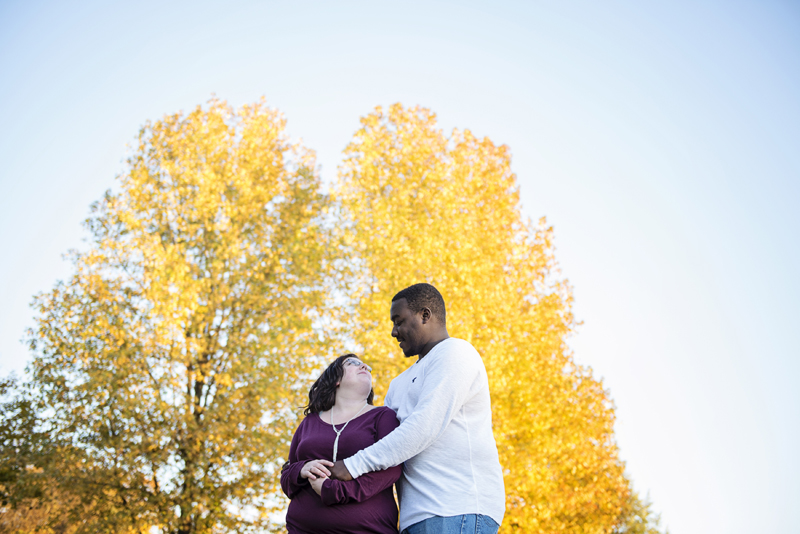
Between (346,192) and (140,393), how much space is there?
18.7 ft

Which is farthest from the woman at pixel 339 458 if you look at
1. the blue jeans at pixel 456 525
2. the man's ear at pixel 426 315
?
the man's ear at pixel 426 315

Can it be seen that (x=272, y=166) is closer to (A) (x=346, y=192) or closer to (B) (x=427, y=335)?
(A) (x=346, y=192)

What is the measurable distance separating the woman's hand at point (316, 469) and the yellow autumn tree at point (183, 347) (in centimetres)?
772

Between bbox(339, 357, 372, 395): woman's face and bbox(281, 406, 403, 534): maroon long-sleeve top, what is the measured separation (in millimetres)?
205

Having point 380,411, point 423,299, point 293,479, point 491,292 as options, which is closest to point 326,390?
point 380,411

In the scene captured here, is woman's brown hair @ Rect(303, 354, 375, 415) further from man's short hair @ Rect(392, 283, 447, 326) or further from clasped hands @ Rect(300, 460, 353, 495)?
man's short hair @ Rect(392, 283, 447, 326)

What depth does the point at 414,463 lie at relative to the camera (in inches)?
128

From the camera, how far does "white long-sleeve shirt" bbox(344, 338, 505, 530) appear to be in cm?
307

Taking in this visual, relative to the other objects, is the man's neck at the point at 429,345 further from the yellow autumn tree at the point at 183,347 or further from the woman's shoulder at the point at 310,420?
the yellow autumn tree at the point at 183,347

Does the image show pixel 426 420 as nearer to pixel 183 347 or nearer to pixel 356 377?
pixel 356 377

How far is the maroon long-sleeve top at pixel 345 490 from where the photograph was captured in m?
3.16

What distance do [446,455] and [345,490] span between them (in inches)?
21.4

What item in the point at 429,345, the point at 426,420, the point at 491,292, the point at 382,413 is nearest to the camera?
the point at 426,420

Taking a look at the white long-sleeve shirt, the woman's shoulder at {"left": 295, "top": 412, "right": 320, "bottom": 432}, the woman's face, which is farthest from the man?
the woman's shoulder at {"left": 295, "top": 412, "right": 320, "bottom": 432}
